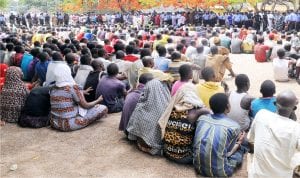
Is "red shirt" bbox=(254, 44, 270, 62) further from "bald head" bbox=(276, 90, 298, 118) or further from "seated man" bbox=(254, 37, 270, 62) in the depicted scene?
"bald head" bbox=(276, 90, 298, 118)

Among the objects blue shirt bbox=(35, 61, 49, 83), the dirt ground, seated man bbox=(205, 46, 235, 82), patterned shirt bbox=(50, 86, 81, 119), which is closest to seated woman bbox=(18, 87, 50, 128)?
the dirt ground

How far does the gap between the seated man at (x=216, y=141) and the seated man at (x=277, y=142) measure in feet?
1.97

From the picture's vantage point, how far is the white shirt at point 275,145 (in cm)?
301

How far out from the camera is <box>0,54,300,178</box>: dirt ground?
4.23 m

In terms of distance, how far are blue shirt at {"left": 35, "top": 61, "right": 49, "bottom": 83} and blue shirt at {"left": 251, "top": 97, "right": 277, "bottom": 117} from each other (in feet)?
14.0

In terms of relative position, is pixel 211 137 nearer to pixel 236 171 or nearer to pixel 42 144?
pixel 236 171

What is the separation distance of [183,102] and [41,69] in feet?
12.8

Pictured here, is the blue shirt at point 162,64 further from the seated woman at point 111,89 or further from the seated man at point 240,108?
the seated man at point 240,108

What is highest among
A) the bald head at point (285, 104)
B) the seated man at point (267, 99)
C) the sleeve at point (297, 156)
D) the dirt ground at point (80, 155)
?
the bald head at point (285, 104)

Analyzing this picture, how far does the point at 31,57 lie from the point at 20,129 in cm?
282

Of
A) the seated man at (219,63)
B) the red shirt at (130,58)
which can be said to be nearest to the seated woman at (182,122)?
the red shirt at (130,58)

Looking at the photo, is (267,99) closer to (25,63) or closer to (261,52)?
(25,63)

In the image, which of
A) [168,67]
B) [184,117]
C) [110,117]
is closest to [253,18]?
[168,67]

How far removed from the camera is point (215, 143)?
12.5 ft
